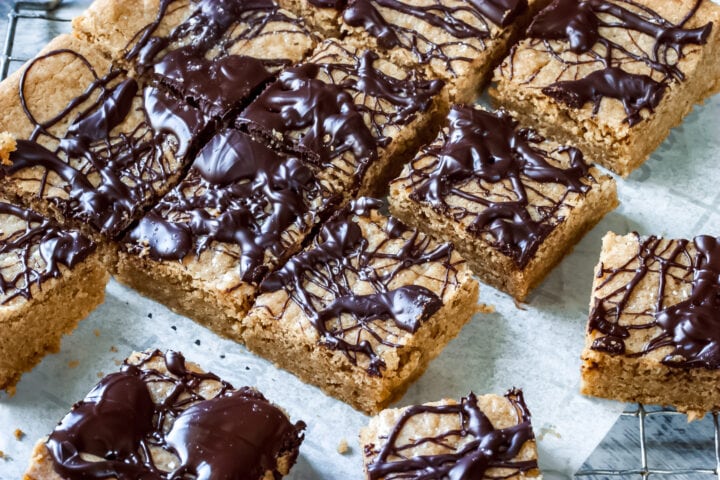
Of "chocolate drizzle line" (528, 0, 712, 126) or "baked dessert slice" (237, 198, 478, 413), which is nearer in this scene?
"baked dessert slice" (237, 198, 478, 413)

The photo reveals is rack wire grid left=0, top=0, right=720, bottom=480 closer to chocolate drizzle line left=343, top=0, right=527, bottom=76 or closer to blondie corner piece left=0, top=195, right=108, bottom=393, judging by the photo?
blondie corner piece left=0, top=195, right=108, bottom=393

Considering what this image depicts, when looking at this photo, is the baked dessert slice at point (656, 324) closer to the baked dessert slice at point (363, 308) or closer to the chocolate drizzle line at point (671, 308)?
the chocolate drizzle line at point (671, 308)

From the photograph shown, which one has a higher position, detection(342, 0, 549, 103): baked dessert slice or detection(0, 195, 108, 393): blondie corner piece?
detection(342, 0, 549, 103): baked dessert slice

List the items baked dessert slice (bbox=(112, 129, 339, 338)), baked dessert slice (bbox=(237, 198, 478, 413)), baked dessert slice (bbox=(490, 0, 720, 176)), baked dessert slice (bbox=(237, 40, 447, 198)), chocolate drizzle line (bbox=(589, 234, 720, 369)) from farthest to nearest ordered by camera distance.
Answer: baked dessert slice (bbox=(490, 0, 720, 176)) → baked dessert slice (bbox=(237, 40, 447, 198)) → baked dessert slice (bbox=(112, 129, 339, 338)) → baked dessert slice (bbox=(237, 198, 478, 413)) → chocolate drizzle line (bbox=(589, 234, 720, 369))

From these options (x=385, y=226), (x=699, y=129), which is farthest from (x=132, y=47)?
(x=699, y=129)

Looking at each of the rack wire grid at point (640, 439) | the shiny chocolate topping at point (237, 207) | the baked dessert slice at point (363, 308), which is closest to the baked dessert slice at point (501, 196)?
the baked dessert slice at point (363, 308)

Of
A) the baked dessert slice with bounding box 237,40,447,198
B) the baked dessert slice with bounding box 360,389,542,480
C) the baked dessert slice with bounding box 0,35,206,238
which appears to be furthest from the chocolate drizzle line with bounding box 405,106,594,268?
the baked dessert slice with bounding box 0,35,206,238

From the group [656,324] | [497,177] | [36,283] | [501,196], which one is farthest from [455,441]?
[36,283]
